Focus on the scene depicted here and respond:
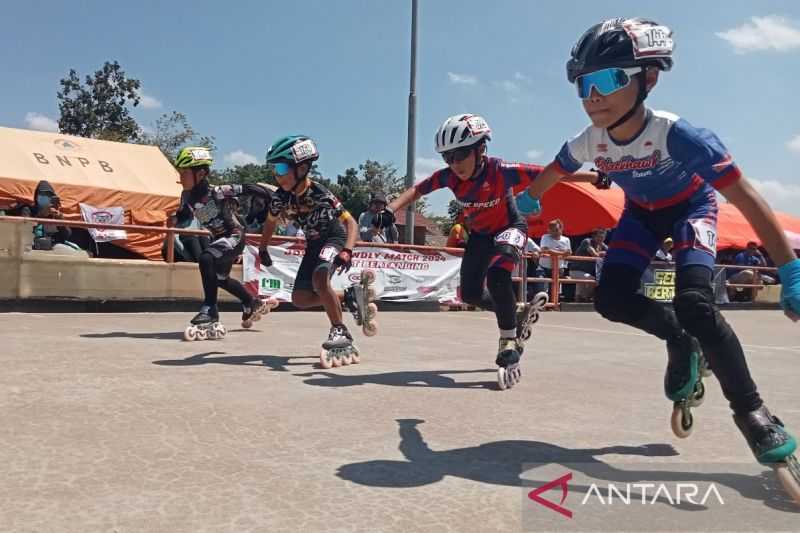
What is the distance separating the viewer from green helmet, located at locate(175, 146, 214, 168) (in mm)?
7469

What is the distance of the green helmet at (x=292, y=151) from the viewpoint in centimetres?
595

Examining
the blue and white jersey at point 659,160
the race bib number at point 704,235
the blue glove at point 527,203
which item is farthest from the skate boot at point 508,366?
the race bib number at point 704,235

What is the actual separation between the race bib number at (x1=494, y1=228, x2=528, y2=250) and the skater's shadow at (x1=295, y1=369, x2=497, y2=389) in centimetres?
105

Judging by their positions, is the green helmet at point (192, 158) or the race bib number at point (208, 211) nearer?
the green helmet at point (192, 158)

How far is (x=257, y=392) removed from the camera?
4457mm

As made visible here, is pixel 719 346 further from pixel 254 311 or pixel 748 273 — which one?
pixel 748 273

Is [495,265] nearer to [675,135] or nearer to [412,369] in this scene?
[412,369]

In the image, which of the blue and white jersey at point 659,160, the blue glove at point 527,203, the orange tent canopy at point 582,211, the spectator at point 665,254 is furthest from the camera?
the orange tent canopy at point 582,211

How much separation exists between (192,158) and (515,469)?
18.2ft

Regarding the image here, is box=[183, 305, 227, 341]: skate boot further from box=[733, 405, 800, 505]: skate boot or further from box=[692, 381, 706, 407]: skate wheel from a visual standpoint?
box=[733, 405, 800, 505]: skate boot

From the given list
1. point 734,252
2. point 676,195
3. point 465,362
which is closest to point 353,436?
point 676,195

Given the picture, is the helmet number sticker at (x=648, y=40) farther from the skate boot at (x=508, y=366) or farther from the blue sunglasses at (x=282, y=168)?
the blue sunglasses at (x=282, y=168)

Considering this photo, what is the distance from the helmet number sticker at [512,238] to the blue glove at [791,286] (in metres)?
2.74

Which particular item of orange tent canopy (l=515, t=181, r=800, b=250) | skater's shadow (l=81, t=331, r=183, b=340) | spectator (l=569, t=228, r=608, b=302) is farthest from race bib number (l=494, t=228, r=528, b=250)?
orange tent canopy (l=515, t=181, r=800, b=250)
